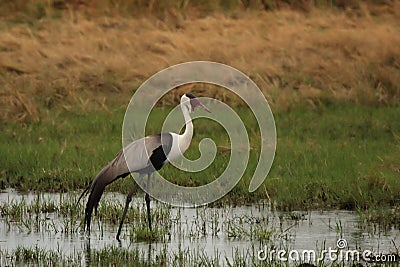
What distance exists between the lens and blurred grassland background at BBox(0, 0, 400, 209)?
10.1 metres

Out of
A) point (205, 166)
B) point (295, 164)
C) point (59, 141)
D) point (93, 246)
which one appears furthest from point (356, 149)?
point (93, 246)

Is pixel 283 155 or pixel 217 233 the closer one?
pixel 217 233

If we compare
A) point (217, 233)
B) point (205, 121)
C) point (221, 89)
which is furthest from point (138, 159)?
point (221, 89)

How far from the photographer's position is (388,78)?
14.2m

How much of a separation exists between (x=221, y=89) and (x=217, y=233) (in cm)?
609

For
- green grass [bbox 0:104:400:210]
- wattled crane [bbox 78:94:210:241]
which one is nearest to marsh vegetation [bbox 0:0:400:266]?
green grass [bbox 0:104:400:210]

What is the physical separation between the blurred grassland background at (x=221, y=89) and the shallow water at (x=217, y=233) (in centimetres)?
45

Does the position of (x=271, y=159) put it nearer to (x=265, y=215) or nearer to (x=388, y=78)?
(x=265, y=215)

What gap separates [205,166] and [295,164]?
911 mm

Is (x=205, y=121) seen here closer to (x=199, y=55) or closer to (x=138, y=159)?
(x=199, y=55)

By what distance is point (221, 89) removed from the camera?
558 inches

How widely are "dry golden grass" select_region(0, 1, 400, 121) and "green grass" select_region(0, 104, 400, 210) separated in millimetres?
538

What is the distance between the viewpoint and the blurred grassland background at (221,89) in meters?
10.1

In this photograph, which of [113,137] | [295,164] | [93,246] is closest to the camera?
[93,246]
